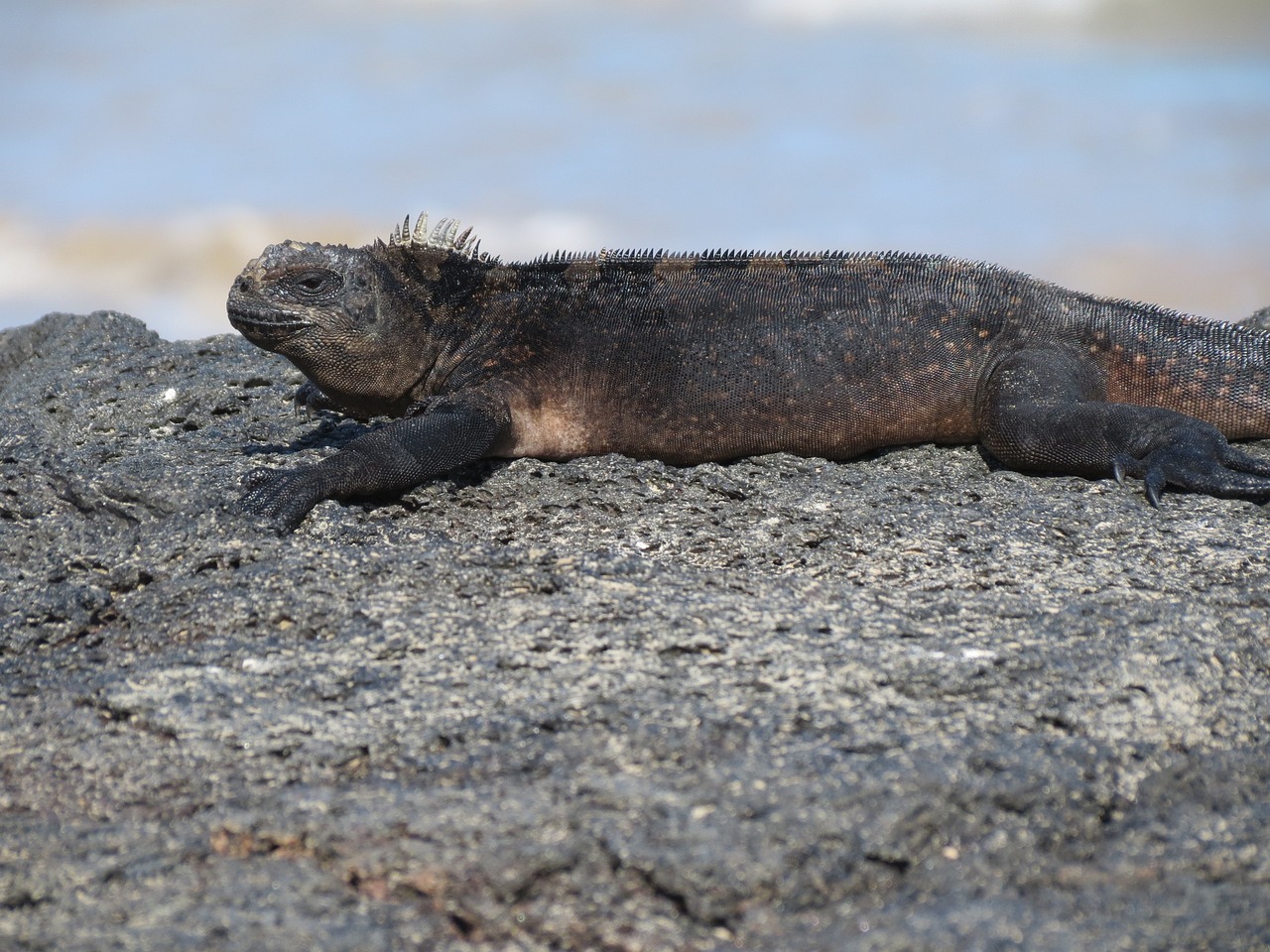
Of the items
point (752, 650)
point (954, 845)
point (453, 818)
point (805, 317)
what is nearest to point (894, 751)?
point (954, 845)

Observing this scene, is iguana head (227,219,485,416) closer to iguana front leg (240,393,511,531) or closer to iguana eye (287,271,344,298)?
iguana eye (287,271,344,298)

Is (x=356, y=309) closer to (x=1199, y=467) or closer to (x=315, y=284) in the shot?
(x=315, y=284)

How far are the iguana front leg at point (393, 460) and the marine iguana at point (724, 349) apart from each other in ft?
0.07

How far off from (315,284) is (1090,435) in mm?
2769

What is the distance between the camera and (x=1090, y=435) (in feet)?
14.6

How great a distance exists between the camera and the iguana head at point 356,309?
180 inches

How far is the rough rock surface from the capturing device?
92.0 inches

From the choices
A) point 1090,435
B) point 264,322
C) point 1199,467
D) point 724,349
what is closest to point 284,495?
point 264,322

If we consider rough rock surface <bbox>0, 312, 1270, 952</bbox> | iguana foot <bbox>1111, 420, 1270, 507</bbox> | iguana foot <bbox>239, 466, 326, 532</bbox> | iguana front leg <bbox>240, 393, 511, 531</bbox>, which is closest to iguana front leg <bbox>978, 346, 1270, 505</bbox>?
iguana foot <bbox>1111, 420, 1270, 507</bbox>

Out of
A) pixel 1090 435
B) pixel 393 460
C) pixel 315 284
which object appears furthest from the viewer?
pixel 315 284

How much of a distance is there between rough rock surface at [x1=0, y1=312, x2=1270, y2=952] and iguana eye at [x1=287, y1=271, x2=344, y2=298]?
0.75m

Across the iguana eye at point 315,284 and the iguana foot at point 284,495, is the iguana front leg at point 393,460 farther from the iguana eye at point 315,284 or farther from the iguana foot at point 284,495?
the iguana eye at point 315,284

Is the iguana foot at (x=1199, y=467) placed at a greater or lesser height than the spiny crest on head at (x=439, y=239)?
lesser

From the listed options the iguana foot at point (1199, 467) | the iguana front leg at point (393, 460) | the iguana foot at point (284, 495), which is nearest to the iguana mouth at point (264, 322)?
the iguana front leg at point (393, 460)
